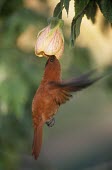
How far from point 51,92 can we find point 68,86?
5 centimetres

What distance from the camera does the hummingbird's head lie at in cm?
148

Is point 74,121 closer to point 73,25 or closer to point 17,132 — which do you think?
point 17,132

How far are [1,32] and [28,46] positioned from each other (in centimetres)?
17

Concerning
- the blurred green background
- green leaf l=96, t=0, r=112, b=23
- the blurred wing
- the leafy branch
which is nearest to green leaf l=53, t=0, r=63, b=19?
the leafy branch

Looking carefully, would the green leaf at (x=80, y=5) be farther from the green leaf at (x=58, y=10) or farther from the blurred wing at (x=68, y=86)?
the blurred wing at (x=68, y=86)

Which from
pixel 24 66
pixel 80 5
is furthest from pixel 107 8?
pixel 24 66

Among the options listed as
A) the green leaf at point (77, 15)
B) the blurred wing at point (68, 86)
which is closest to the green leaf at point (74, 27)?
the green leaf at point (77, 15)

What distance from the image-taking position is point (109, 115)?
7.07 metres

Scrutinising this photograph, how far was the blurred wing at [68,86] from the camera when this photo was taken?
56.2 inches

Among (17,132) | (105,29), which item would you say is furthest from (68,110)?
(105,29)

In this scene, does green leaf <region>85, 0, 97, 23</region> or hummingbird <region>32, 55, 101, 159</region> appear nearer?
hummingbird <region>32, 55, 101, 159</region>

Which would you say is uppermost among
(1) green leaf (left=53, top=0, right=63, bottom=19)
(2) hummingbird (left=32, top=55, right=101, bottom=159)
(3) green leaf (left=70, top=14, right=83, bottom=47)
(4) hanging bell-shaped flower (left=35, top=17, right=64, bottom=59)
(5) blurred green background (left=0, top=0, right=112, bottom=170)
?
(1) green leaf (left=53, top=0, right=63, bottom=19)

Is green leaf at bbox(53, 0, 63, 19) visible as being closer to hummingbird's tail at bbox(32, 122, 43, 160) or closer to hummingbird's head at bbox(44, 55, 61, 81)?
hummingbird's head at bbox(44, 55, 61, 81)

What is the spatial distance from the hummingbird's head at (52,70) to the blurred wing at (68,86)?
2 centimetres
